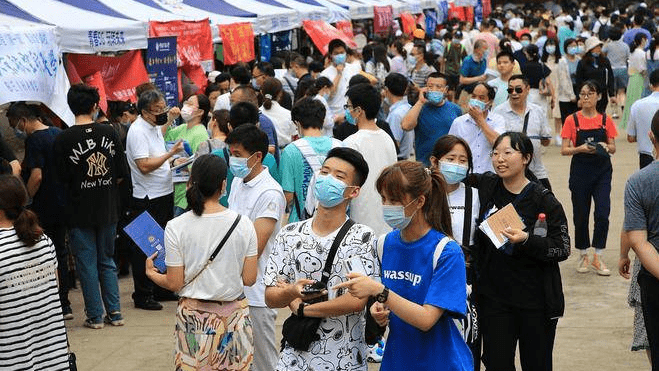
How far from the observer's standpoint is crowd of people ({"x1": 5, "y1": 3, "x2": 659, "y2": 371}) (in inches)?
174

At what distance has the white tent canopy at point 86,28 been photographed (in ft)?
34.1

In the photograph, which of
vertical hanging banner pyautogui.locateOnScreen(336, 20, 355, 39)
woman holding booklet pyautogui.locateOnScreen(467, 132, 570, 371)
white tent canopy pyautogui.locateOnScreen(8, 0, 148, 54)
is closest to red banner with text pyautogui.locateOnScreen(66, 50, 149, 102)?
white tent canopy pyautogui.locateOnScreen(8, 0, 148, 54)

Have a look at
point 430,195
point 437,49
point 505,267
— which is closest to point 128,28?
point 505,267

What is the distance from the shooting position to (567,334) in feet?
27.6

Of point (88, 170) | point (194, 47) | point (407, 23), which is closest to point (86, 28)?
point (88, 170)

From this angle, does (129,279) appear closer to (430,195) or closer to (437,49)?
(430,195)

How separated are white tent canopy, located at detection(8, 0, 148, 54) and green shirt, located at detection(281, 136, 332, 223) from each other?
11.9 feet

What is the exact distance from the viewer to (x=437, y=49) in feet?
75.6

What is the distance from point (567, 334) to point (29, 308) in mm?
4462

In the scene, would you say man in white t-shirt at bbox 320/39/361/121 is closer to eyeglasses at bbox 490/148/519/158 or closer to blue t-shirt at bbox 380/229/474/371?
eyeglasses at bbox 490/148/519/158

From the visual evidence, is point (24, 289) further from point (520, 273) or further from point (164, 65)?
point (164, 65)

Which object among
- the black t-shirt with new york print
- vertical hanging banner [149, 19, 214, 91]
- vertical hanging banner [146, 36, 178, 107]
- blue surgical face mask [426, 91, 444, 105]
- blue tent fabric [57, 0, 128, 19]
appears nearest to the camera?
the black t-shirt with new york print

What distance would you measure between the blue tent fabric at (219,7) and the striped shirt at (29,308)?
10.6 metres

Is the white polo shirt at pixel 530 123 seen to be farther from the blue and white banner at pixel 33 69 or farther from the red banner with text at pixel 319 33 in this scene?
the red banner with text at pixel 319 33
